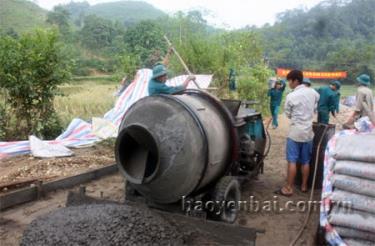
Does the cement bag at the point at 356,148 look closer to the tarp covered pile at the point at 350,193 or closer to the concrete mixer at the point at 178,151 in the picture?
the tarp covered pile at the point at 350,193

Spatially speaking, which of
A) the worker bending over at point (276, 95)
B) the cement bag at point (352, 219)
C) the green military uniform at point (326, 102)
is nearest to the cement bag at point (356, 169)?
the cement bag at point (352, 219)

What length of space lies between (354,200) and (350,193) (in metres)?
0.09

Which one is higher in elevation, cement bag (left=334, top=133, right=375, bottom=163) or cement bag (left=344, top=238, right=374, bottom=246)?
cement bag (left=334, top=133, right=375, bottom=163)

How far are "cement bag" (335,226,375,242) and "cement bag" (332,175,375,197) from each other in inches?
14.1

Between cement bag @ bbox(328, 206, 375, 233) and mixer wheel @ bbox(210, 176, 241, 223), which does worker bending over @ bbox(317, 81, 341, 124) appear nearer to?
mixer wheel @ bbox(210, 176, 241, 223)

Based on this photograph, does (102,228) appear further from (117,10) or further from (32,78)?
(117,10)

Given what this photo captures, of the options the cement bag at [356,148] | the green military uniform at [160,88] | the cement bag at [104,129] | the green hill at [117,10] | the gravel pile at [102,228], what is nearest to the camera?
the gravel pile at [102,228]

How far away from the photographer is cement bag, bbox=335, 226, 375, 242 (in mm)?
3651

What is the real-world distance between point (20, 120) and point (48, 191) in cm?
371

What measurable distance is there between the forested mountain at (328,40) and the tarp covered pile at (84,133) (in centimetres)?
2496

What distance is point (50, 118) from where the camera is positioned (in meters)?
9.12

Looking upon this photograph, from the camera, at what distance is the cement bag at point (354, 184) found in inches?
144

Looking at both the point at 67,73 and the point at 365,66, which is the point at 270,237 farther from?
the point at 365,66

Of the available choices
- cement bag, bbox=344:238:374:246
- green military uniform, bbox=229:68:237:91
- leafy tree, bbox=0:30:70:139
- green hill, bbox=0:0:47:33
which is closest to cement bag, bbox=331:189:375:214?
cement bag, bbox=344:238:374:246
